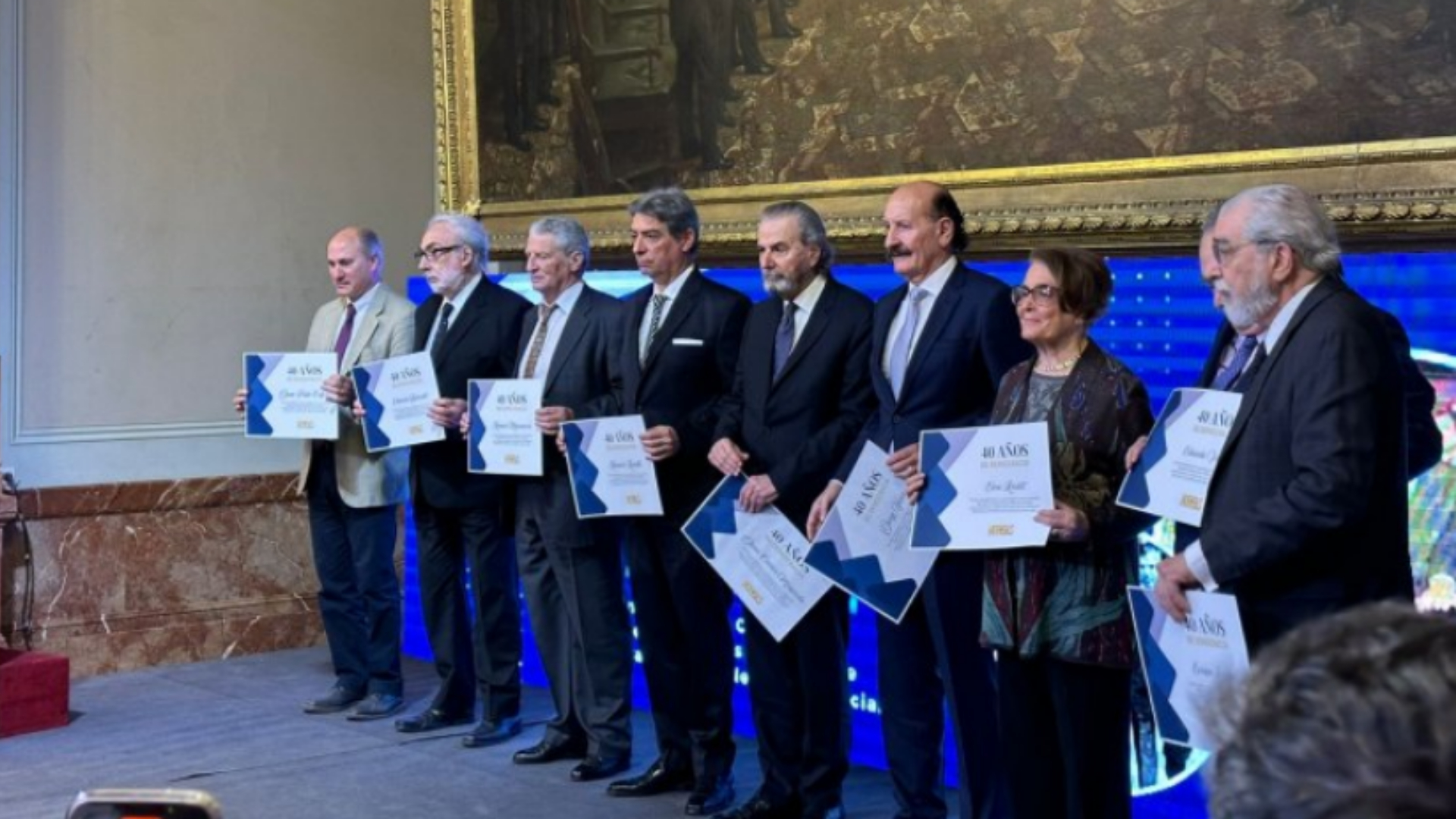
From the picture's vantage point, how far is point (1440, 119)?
18.5ft

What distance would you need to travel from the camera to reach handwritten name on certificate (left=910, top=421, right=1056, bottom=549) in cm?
496

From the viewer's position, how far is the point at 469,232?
7996 millimetres

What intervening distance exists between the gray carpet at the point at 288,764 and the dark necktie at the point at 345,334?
1675mm

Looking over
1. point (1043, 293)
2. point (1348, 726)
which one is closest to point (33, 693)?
point (1043, 293)

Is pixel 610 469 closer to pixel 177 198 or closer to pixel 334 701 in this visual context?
pixel 334 701

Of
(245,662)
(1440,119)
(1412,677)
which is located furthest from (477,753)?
(1412,677)

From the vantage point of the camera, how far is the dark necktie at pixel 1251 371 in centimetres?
444

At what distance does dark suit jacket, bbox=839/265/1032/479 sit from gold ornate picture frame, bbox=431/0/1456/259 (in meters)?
0.98

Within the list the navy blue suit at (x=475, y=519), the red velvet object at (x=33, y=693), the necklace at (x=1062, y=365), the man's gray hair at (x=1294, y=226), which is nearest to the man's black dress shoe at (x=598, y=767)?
the navy blue suit at (x=475, y=519)

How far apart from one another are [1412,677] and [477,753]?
677cm

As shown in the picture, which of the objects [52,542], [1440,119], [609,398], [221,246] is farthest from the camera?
[221,246]

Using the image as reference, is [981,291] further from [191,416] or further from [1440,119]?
[191,416]

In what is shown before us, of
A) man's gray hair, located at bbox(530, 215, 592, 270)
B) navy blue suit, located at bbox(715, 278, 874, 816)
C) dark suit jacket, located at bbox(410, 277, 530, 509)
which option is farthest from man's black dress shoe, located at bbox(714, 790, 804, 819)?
man's gray hair, located at bbox(530, 215, 592, 270)

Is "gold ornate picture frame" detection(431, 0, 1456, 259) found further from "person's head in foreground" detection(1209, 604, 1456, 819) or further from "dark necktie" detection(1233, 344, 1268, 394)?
"person's head in foreground" detection(1209, 604, 1456, 819)
